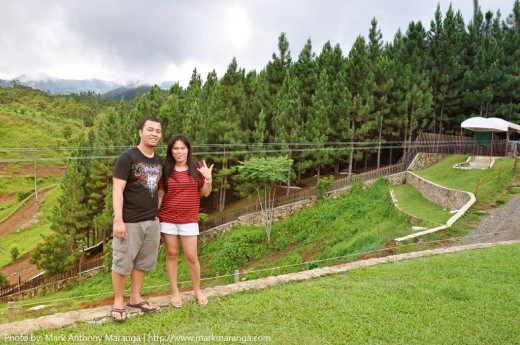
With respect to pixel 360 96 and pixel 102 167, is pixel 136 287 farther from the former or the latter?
pixel 360 96

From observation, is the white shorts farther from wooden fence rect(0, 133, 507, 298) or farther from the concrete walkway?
wooden fence rect(0, 133, 507, 298)

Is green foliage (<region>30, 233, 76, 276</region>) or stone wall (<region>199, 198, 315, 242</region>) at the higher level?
stone wall (<region>199, 198, 315, 242</region>)

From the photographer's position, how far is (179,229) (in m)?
4.25

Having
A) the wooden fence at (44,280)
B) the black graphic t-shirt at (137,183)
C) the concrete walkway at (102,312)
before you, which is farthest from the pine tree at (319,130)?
the black graphic t-shirt at (137,183)

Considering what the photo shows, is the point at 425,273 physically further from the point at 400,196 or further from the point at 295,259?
the point at 400,196

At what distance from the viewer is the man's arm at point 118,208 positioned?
3699 mm

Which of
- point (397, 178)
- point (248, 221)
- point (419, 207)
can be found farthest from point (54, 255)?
point (397, 178)

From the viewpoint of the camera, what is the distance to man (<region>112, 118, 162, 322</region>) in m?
3.78

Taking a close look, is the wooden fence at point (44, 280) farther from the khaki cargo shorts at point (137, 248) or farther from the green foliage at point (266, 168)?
the khaki cargo shorts at point (137, 248)

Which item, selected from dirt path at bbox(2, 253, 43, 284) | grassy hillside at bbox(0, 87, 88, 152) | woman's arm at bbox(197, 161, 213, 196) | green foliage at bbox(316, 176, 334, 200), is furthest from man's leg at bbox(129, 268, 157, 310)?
grassy hillside at bbox(0, 87, 88, 152)

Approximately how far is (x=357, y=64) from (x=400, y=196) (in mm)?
11949

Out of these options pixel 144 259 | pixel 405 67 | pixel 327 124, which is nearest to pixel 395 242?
pixel 144 259

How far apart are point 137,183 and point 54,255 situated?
64.2 ft

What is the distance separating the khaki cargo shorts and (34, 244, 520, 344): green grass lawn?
61 cm
